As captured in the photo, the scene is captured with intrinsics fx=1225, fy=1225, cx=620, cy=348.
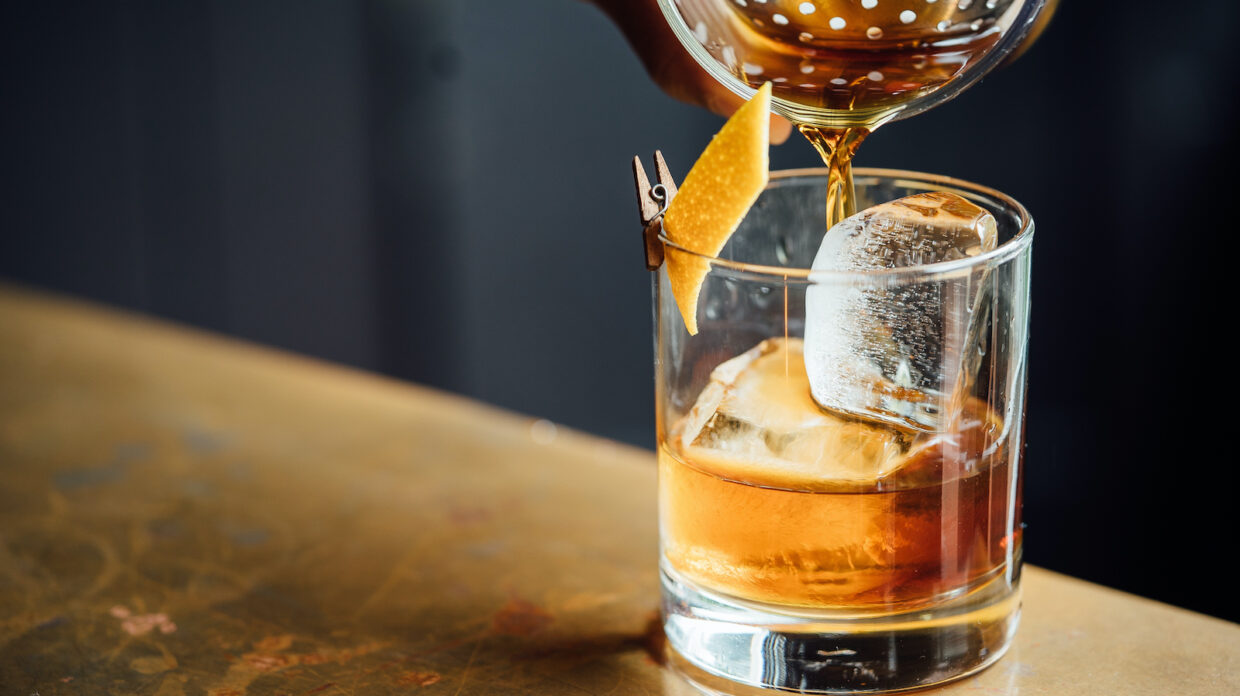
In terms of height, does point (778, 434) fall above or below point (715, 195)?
below

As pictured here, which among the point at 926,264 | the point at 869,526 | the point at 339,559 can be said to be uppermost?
the point at 926,264

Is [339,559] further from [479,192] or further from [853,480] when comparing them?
[479,192]

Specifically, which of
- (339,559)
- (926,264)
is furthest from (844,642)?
(339,559)

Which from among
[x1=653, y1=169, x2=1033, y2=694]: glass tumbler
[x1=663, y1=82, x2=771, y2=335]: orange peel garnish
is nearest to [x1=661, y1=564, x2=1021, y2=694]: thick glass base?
[x1=653, y1=169, x2=1033, y2=694]: glass tumbler

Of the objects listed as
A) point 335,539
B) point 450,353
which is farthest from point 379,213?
point 335,539

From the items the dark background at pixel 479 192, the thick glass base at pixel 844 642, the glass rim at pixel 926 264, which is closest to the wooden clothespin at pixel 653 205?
the glass rim at pixel 926 264

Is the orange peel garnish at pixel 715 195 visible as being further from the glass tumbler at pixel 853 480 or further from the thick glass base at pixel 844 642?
the thick glass base at pixel 844 642

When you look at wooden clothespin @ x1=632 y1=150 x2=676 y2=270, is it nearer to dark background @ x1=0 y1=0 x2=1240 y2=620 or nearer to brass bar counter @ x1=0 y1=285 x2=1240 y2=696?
brass bar counter @ x1=0 y1=285 x2=1240 y2=696
